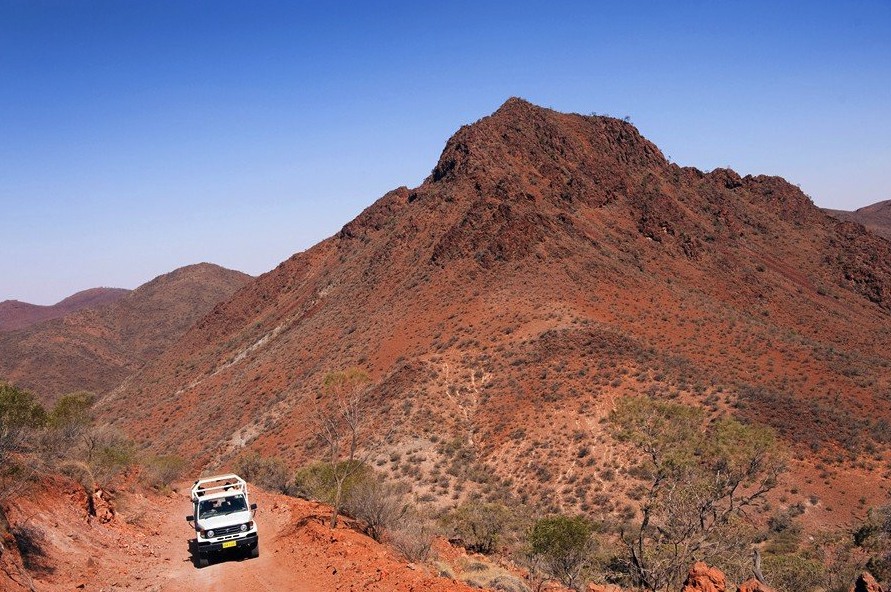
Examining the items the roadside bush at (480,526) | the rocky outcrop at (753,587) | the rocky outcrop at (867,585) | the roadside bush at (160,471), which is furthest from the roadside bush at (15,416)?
the rocky outcrop at (867,585)

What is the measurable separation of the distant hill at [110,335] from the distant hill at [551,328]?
3281 cm

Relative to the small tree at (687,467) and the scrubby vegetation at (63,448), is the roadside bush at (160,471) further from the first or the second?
the small tree at (687,467)

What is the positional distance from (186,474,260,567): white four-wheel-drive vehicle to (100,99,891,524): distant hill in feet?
48.4

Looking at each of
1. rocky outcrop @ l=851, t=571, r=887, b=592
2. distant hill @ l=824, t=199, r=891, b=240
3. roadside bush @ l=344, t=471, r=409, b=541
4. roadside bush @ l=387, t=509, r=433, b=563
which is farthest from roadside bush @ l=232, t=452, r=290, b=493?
distant hill @ l=824, t=199, r=891, b=240

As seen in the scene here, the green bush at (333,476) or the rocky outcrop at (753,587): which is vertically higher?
the green bush at (333,476)

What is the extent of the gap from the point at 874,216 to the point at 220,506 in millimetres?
203187

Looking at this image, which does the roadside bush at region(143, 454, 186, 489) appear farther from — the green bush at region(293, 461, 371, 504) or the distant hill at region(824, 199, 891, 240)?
the distant hill at region(824, 199, 891, 240)

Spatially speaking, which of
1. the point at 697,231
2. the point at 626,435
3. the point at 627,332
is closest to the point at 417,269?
Answer: the point at 627,332

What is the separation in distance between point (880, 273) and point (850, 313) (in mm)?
15026

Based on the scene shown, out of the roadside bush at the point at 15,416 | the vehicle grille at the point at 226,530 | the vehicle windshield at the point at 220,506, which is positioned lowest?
the vehicle grille at the point at 226,530

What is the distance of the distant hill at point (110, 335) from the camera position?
105 meters

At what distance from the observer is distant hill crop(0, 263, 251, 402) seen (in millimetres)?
105438

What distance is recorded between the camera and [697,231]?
6831 cm

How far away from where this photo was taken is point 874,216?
172250 mm
